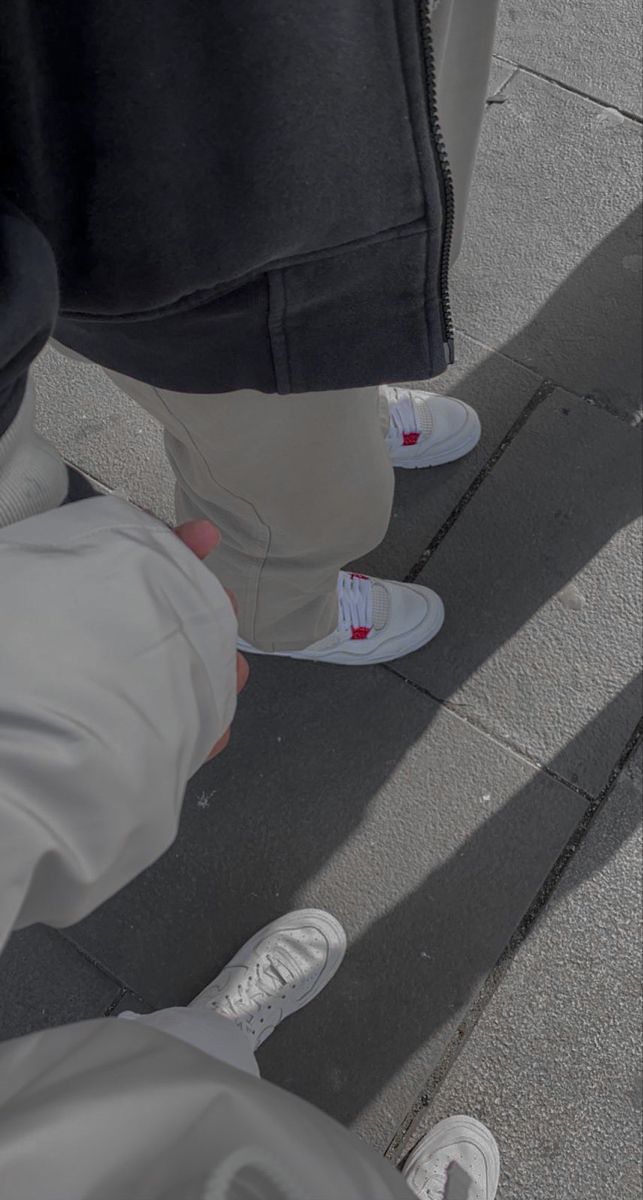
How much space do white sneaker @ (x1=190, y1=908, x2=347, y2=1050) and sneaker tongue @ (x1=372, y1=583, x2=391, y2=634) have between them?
2.14 ft

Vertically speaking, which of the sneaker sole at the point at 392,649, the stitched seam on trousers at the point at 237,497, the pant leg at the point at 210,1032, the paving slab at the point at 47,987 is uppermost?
the stitched seam on trousers at the point at 237,497

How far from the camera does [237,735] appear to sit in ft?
6.79

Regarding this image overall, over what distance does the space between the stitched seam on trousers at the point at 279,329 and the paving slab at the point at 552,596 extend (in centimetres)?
113

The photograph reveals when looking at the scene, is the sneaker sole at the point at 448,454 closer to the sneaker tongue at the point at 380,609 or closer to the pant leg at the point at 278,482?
the sneaker tongue at the point at 380,609

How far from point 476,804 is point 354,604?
526mm

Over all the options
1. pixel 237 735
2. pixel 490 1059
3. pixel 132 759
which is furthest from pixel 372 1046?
pixel 132 759

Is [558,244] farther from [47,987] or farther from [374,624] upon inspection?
[47,987]

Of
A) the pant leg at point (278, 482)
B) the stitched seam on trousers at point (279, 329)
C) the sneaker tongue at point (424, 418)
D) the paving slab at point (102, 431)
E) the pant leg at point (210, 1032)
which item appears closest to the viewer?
the stitched seam on trousers at point (279, 329)

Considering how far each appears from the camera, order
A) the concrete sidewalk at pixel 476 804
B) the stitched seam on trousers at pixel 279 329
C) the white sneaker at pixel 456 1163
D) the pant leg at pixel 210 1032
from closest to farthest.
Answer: the stitched seam on trousers at pixel 279 329 < the pant leg at pixel 210 1032 < the white sneaker at pixel 456 1163 < the concrete sidewalk at pixel 476 804

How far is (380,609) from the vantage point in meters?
2.06

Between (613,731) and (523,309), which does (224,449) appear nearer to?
(613,731)

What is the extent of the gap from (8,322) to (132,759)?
1.24ft

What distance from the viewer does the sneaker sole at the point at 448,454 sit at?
2.26m

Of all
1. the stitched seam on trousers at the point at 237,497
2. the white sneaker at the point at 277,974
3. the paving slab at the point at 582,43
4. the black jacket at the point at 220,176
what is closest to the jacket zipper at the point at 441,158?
the black jacket at the point at 220,176
